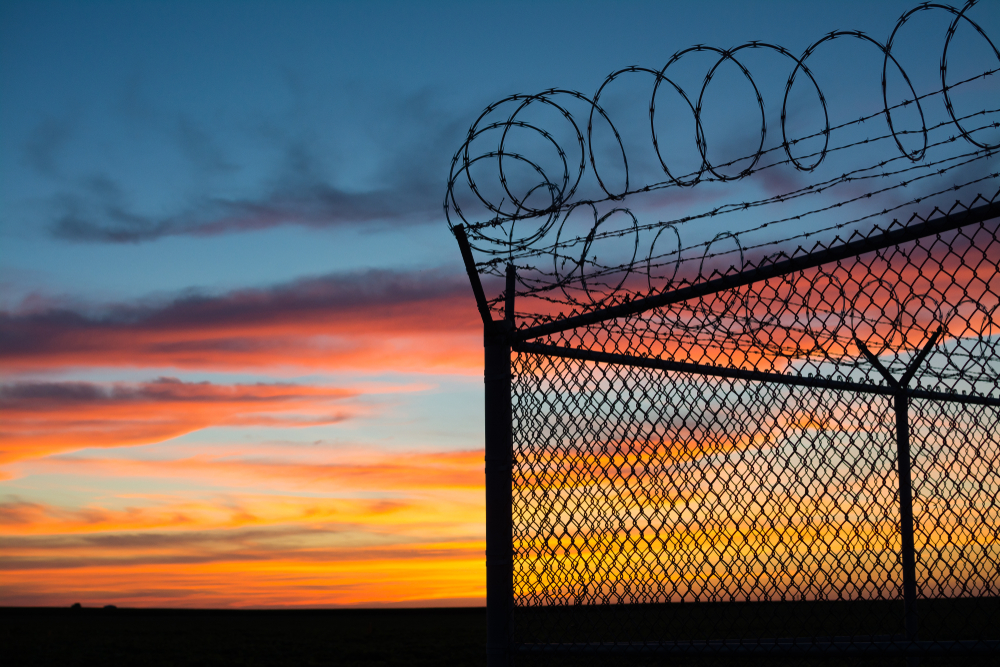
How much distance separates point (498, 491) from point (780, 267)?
1935mm

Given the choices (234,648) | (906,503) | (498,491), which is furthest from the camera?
(234,648)

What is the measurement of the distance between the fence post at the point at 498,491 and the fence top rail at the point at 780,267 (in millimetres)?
149

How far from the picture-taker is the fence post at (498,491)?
4.64 metres

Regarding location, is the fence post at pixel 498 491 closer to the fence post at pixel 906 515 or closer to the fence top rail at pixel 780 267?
the fence top rail at pixel 780 267

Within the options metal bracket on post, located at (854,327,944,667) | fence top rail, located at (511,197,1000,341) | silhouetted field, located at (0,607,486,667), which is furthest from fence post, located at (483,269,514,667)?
silhouetted field, located at (0,607,486,667)

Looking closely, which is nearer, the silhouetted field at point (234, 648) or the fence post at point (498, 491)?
the fence post at point (498, 491)

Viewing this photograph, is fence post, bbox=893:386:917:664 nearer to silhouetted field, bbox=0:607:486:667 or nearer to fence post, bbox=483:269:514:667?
fence post, bbox=483:269:514:667

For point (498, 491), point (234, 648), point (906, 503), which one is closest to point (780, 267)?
point (498, 491)

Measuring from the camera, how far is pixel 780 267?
401 cm

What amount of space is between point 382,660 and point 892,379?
23.3m

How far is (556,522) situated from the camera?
468 cm

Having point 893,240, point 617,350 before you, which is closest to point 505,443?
point 617,350

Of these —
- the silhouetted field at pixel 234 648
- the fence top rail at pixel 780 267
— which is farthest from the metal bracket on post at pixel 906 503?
the silhouetted field at pixel 234 648

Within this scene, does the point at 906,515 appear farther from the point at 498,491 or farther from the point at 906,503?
the point at 498,491
